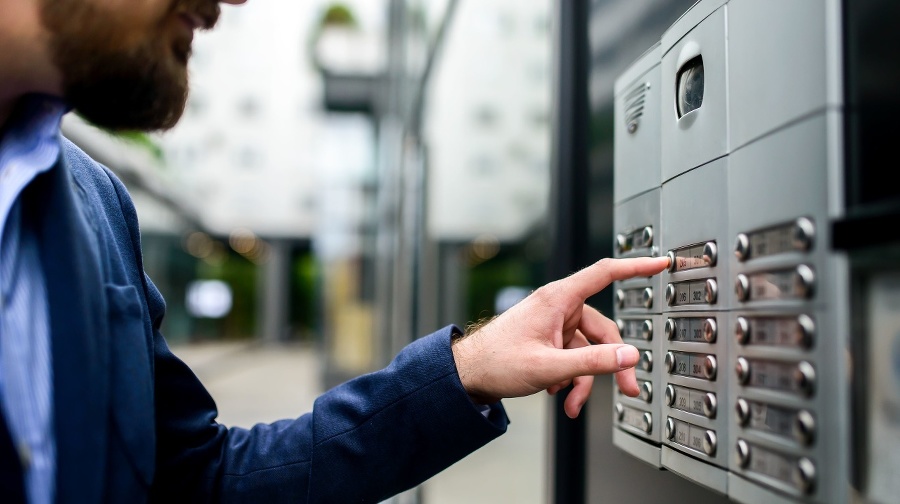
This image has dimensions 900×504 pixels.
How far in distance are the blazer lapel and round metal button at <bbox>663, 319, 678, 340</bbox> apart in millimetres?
515

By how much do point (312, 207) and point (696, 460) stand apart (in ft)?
69.7

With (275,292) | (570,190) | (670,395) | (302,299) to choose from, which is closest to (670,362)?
(670,395)

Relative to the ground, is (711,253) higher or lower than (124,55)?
lower

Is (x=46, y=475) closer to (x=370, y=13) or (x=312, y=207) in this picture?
(x=370, y=13)

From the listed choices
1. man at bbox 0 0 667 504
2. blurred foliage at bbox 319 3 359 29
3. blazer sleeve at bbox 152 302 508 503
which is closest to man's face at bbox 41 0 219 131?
man at bbox 0 0 667 504

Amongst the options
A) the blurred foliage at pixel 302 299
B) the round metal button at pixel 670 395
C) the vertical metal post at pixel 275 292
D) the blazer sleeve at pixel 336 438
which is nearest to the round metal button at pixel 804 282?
the round metal button at pixel 670 395

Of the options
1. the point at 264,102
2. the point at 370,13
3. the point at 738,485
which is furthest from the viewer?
the point at 264,102

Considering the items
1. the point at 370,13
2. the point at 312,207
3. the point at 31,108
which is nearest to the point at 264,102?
the point at 312,207

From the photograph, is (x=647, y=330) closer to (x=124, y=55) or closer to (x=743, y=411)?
(x=743, y=411)

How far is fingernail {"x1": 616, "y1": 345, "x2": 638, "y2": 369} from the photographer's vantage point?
636 millimetres

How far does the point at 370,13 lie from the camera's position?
24.7 ft

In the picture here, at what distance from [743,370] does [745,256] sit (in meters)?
0.08

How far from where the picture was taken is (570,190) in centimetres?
94

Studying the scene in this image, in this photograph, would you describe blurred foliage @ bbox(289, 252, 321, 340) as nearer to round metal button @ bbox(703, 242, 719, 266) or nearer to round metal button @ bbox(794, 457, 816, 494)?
round metal button @ bbox(703, 242, 719, 266)
